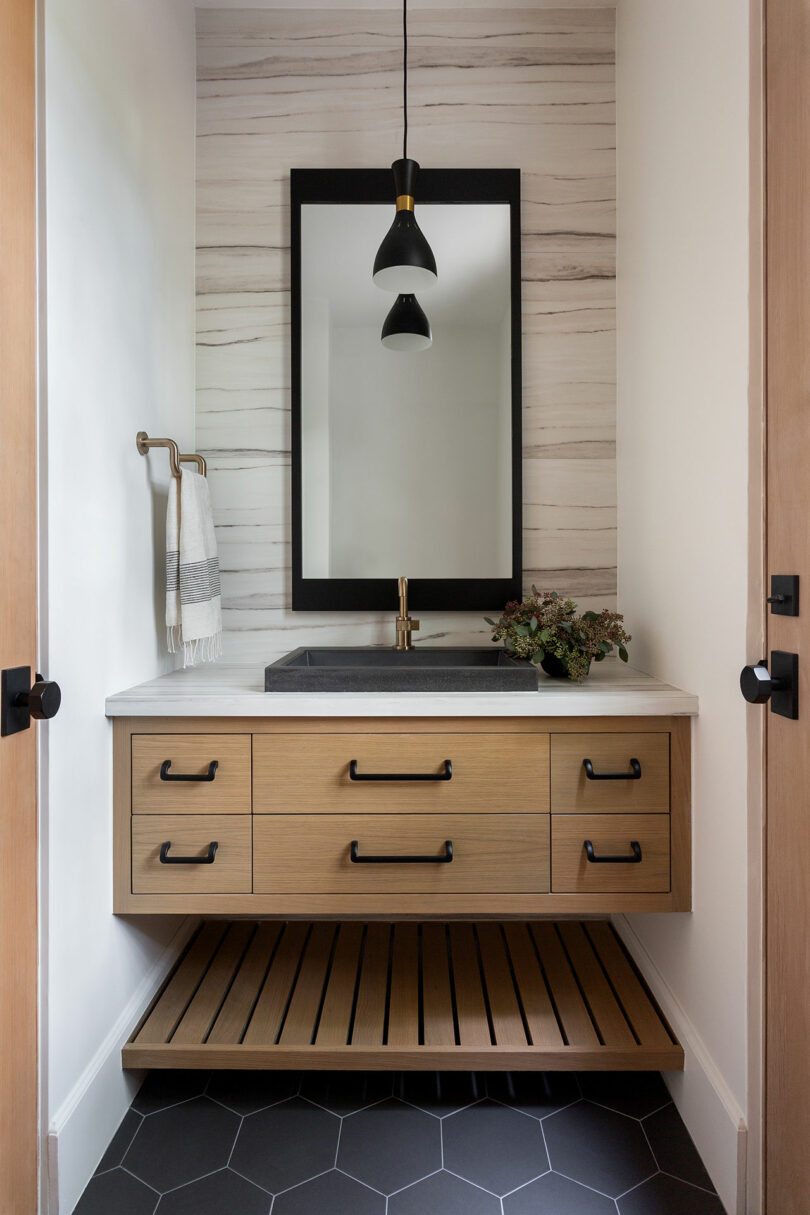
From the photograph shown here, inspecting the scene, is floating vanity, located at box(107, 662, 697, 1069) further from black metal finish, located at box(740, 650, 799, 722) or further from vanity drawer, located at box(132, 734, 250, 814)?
black metal finish, located at box(740, 650, 799, 722)

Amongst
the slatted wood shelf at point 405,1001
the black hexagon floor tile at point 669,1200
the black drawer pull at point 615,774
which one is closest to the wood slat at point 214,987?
the slatted wood shelf at point 405,1001

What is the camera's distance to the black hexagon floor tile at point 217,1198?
126 cm

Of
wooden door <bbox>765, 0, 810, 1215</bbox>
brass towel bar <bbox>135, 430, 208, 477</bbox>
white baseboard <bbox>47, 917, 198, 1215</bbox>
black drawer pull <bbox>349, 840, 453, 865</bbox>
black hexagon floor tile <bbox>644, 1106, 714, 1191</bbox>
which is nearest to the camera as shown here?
wooden door <bbox>765, 0, 810, 1215</bbox>

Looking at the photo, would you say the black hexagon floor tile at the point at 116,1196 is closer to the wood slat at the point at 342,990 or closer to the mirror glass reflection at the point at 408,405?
the wood slat at the point at 342,990

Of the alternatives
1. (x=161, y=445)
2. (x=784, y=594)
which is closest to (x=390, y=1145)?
(x=784, y=594)

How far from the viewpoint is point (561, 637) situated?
171cm

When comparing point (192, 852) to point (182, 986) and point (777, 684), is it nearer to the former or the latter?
point (182, 986)

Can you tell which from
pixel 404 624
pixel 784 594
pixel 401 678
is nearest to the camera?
pixel 784 594

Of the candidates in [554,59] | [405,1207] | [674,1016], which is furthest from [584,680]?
[554,59]

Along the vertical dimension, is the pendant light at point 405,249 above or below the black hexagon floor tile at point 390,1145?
above

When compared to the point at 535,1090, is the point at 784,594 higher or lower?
higher

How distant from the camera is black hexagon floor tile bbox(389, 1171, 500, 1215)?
1266 mm

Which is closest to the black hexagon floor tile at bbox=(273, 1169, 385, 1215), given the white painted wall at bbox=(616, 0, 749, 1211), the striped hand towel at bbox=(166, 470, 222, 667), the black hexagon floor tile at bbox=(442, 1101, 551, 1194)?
the black hexagon floor tile at bbox=(442, 1101, 551, 1194)

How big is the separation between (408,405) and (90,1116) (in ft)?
5.85
